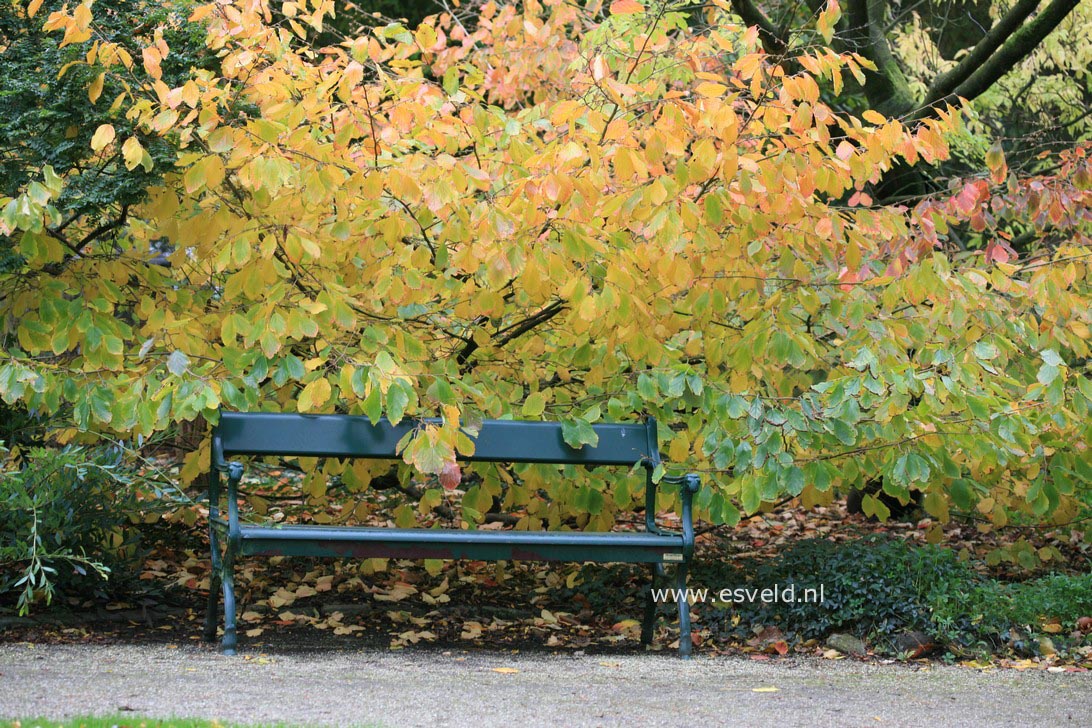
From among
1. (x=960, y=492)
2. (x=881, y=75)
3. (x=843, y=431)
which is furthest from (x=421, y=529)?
(x=881, y=75)

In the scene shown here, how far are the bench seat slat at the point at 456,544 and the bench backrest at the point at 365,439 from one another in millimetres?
350

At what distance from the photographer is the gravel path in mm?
3168

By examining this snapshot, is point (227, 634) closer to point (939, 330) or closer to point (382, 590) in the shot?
point (382, 590)

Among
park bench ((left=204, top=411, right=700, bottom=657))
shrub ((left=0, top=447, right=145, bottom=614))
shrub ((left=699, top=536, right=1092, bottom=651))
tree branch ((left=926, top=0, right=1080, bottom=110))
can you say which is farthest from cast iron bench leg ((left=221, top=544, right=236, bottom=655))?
tree branch ((left=926, top=0, right=1080, bottom=110))

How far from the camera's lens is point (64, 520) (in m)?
→ 4.34

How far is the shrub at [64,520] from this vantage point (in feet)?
13.3

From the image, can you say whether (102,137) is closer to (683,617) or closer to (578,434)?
(578,434)

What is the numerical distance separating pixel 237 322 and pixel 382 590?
1.90m

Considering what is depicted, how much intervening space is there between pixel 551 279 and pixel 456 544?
975mm

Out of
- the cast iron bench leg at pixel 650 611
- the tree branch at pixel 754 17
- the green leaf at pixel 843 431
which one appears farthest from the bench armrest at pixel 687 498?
the tree branch at pixel 754 17

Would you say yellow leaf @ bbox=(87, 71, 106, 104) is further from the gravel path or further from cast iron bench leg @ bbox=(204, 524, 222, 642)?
the gravel path

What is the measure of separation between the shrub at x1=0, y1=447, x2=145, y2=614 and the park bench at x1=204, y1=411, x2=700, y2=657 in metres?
0.42

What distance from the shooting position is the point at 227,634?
13.1ft

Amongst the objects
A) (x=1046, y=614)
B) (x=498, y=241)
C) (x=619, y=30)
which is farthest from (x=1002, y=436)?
(x=619, y=30)
